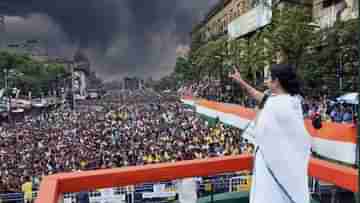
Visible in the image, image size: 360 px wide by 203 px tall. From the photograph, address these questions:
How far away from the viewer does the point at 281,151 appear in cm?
207

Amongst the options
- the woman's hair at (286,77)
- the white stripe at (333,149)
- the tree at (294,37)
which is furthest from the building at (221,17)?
the woman's hair at (286,77)

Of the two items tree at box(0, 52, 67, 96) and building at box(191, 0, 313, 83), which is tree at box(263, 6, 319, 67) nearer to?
building at box(191, 0, 313, 83)

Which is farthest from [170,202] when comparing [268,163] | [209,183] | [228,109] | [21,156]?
[228,109]

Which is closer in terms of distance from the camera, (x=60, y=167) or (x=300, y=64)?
(x=60, y=167)

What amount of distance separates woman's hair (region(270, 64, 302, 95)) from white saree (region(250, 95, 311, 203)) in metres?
0.05

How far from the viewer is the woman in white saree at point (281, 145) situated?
205 cm

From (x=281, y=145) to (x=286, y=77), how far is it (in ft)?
1.06

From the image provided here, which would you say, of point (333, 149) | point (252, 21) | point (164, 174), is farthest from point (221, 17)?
point (164, 174)

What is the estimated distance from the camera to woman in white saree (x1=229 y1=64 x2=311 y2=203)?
2049 millimetres

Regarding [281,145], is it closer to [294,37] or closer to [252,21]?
[294,37]

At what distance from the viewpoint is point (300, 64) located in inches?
765

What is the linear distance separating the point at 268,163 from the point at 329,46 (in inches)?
656

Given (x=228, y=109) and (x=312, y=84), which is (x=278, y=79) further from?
(x=228, y=109)

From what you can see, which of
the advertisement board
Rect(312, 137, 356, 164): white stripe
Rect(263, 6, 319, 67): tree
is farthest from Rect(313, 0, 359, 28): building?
Rect(312, 137, 356, 164): white stripe
